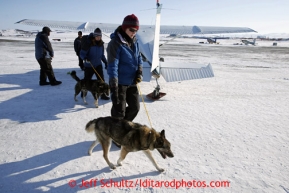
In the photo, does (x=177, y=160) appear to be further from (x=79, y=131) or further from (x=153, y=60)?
(x=153, y=60)

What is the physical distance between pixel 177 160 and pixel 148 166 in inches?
23.1

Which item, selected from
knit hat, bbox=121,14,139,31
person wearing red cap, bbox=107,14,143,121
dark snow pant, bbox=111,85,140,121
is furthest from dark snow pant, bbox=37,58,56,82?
knit hat, bbox=121,14,139,31

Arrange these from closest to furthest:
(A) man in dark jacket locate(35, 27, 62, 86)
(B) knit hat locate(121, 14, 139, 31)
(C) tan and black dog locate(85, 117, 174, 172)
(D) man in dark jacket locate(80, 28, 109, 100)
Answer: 1. (C) tan and black dog locate(85, 117, 174, 172)
2. (B) knit hat locate(121, 14, 139, 31)
3. (D) man in dark jacket locate(80, 28, 109, 100)
4. (A) man in dark jacket locate(35, 27, 62, 86)

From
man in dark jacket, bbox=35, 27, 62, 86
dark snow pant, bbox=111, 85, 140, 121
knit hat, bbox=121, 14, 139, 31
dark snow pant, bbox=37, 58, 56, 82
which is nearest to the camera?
knit hat, bbox=121, 14, 139, 31

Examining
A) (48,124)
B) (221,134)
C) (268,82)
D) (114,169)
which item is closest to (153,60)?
(221,134)

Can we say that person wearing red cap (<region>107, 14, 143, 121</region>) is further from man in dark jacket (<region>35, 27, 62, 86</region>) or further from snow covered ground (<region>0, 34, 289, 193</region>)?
man in dark jacket (<region>35, 27, 62, 86</region>)

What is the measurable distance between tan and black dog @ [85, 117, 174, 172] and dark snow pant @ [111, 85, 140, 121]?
432 millimetres

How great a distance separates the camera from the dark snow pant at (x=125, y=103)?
141 inches

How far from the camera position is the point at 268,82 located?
968 centimetres

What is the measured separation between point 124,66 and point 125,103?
0.77 m

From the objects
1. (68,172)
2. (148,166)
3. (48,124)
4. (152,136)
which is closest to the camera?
(152,136)

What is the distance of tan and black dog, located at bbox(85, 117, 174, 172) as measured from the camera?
113 inches

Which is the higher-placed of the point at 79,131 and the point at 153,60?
the point at 153,60

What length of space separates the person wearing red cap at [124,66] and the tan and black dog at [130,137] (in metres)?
0.48
